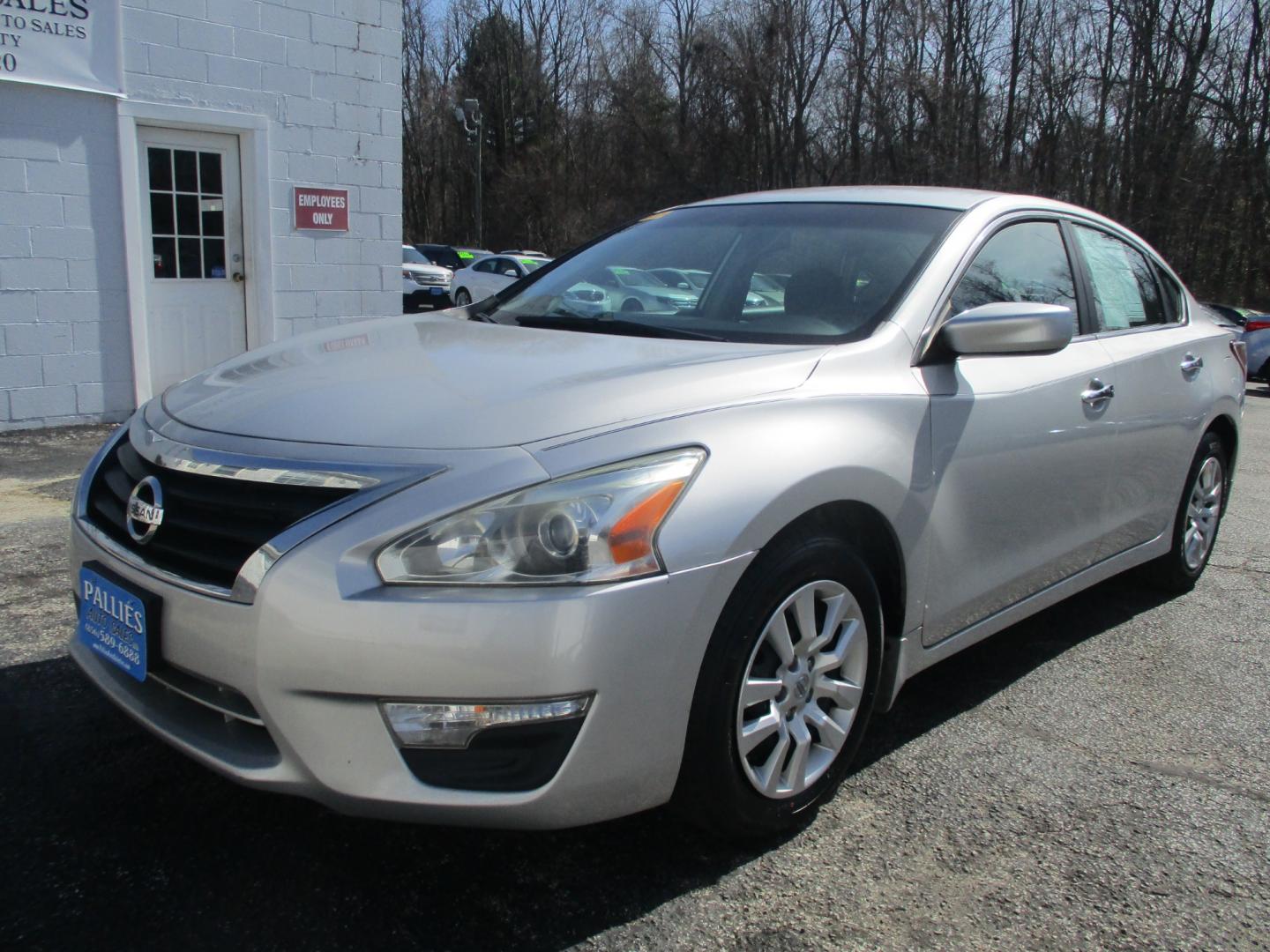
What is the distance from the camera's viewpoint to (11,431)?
24.2 feet

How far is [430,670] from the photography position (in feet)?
6.25

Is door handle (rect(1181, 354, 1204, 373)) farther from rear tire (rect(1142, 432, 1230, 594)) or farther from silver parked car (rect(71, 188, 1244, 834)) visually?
silver parked car (rect(71, 188, 1244, 834))

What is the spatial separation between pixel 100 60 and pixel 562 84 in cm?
4593

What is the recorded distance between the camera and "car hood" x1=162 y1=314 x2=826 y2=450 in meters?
2.17

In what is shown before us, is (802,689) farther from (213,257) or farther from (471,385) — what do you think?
(213,257)

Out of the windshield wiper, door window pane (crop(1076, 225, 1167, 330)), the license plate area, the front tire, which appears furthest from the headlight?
door window pane (crop(1076, 225, 1167, 330))

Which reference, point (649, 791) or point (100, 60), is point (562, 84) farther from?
point (649, 791)

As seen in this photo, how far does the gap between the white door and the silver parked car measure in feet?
18.0

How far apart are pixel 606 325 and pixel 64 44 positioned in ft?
20.1

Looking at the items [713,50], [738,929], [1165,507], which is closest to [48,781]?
[738,929]

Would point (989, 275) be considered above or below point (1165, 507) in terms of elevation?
above

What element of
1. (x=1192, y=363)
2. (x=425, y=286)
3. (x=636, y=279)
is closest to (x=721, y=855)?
(x=636, y=279)

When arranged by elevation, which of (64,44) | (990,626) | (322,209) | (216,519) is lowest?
(990,626)

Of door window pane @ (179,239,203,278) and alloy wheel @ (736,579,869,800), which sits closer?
alloy wheel @ (736,579,869,800)
